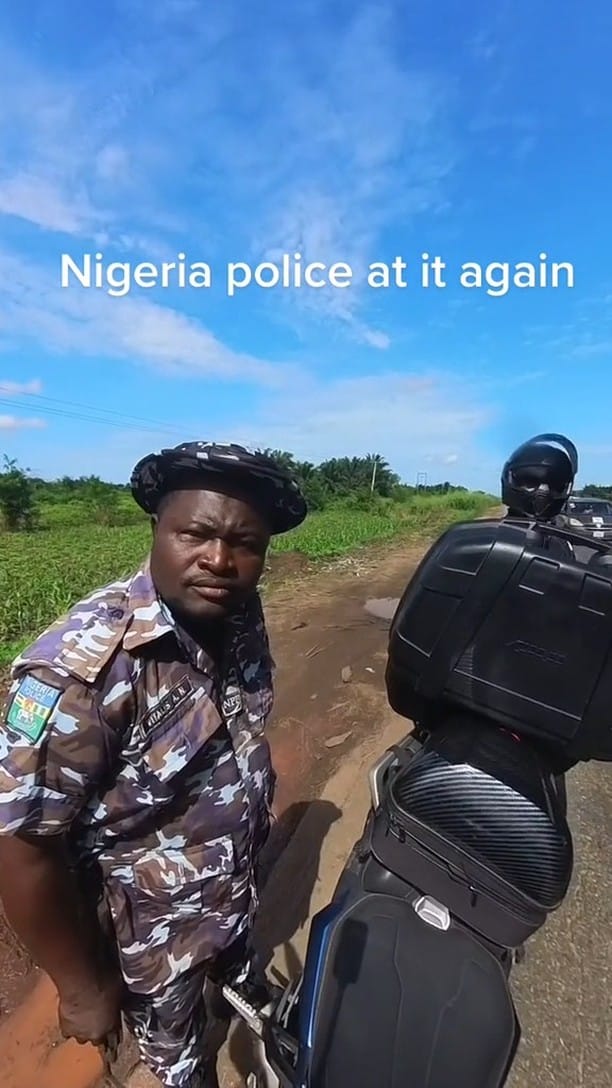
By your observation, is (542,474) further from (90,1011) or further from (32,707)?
(90,1011)

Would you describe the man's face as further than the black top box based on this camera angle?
Yes

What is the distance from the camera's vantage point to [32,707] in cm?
104

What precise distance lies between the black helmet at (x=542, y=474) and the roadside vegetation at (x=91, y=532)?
82 centimetres

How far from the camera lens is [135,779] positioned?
1.22m

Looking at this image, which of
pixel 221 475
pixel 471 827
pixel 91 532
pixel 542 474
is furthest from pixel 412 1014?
pixel 91 532

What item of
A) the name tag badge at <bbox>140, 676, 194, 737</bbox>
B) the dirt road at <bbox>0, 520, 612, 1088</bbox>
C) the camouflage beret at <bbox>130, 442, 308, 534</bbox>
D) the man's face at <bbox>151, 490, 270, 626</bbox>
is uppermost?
the camouflage beret at <bbox>130, 442, 308, 534</bbox>

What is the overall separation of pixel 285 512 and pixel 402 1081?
104cm

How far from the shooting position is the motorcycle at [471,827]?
3.46ft

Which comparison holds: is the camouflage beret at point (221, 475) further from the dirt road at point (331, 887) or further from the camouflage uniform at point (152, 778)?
the dirt road at point (331, 887)

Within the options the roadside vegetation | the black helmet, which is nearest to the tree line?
the roadside vegetation

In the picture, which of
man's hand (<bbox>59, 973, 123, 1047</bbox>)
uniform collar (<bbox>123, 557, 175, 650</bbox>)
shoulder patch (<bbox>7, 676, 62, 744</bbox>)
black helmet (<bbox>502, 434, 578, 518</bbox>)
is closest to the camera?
shoulder patch (<bbox>7, 676, 62, 744</bbox>)

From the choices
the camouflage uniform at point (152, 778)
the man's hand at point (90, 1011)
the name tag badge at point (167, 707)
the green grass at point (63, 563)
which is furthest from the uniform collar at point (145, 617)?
the green grass at point (63, 563)

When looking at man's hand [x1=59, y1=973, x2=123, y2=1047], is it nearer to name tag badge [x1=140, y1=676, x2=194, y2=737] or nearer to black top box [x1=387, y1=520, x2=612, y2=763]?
name tag badge [x1=140, y1=676, x2=194, y2=737]

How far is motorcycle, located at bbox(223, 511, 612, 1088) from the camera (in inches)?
41.5
